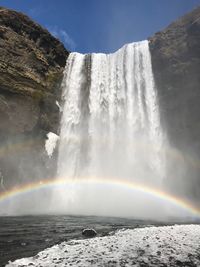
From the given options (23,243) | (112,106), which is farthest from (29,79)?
(23,243)

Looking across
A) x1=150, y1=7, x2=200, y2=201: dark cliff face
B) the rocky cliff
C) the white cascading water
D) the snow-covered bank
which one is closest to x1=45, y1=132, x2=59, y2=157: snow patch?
the rocky cliff

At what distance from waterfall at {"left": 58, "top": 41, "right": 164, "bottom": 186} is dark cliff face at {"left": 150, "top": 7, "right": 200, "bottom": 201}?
1595 millimetres

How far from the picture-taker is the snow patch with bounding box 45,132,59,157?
37.1 metres

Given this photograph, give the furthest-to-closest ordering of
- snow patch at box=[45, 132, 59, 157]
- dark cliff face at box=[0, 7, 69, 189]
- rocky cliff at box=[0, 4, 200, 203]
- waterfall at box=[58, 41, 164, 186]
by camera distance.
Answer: waterfall at box=[58, 41, 164, 186], snow patch at box=[45, 132, 59, 157], rocky cliff at box=[0, 4, 200, 203], dark cliff face at box=[0, 7, 69, 189]

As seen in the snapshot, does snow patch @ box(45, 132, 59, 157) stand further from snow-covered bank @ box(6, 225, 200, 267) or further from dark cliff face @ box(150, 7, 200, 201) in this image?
snow-covered bank @ box(6, 225, 200, 267)

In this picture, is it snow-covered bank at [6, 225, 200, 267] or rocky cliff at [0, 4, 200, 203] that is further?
rocky cliff at [0, 4, 200, 203]

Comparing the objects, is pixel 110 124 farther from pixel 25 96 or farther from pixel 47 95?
pixel 25 96

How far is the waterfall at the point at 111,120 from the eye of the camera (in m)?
38.1

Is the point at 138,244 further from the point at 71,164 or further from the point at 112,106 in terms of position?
the point at 112,106

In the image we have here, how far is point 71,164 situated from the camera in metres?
37.9

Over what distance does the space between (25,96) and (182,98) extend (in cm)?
2057

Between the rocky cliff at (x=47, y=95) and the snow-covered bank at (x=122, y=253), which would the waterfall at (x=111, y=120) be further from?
the snow-covered bank at (x=122, y=253)

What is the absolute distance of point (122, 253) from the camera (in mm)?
10359

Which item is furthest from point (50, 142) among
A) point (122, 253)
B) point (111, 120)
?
point (122, 253)
